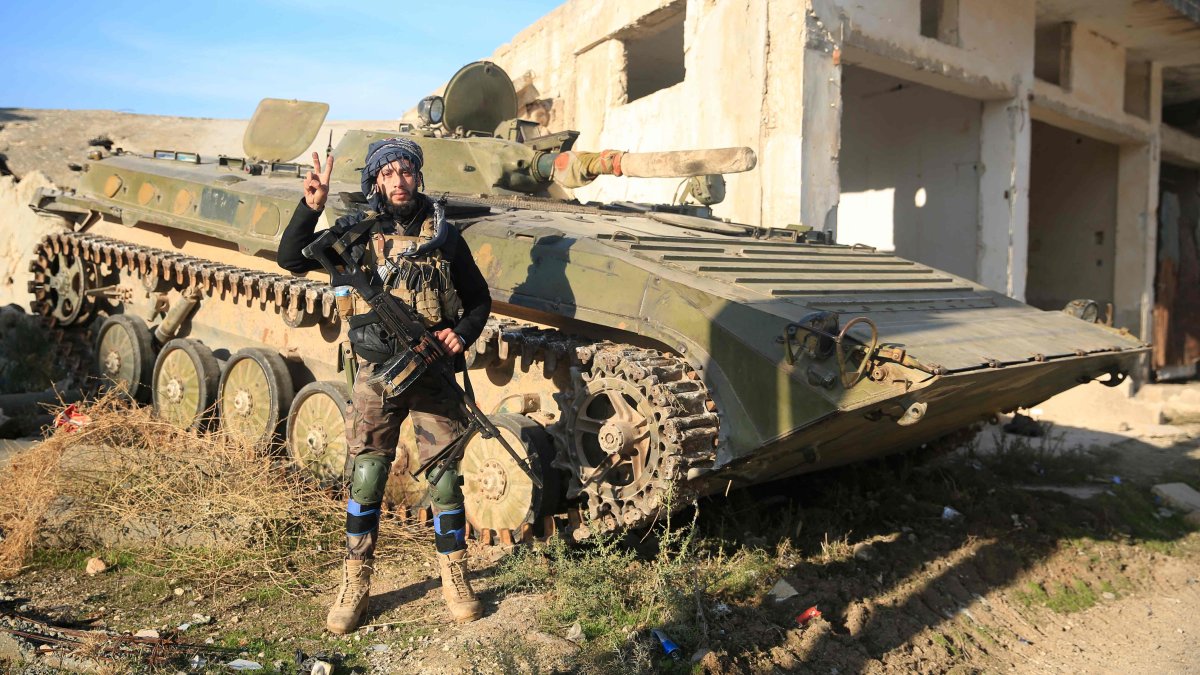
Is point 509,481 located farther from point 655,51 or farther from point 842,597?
point 655,51

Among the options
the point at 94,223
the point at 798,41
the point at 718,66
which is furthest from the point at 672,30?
the point at 94,223

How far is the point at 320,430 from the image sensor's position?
18.7ft

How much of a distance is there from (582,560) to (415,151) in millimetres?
1930

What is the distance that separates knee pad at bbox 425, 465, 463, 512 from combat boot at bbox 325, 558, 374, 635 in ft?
1.26

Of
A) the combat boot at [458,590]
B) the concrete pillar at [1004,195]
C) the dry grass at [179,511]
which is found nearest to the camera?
the combat boot at [458,590]

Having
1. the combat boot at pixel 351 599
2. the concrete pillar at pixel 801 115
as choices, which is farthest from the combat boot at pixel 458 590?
the concrete pillar at pixel 801 115

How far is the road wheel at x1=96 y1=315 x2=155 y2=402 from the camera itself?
712cm

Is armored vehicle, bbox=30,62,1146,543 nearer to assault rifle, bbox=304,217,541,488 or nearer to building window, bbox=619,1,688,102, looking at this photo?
assault rifle, bbox=304,217,541,488

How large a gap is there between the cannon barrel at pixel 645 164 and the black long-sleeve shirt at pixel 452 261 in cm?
142

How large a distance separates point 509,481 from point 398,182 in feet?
5.25

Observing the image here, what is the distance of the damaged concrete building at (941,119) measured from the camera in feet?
27.9

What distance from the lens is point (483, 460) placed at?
15.8 ft

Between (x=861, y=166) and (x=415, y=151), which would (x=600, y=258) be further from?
(x=861, y=166)

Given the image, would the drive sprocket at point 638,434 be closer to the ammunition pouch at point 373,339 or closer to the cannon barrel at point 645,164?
the ammunition pouch at point 373,339
